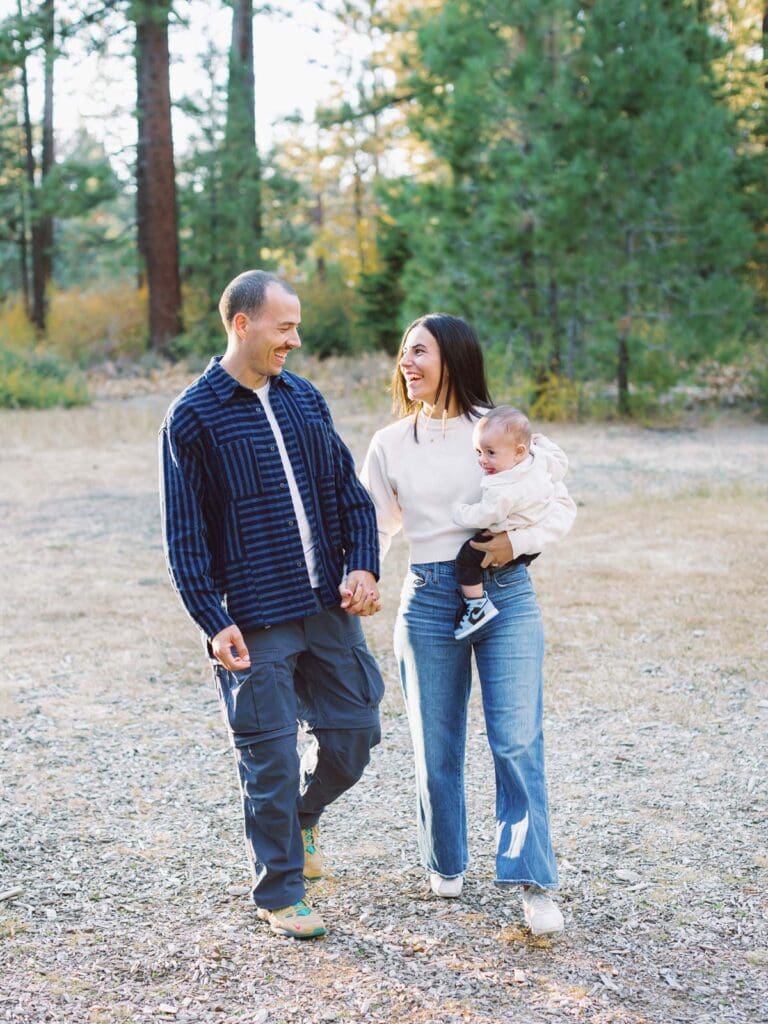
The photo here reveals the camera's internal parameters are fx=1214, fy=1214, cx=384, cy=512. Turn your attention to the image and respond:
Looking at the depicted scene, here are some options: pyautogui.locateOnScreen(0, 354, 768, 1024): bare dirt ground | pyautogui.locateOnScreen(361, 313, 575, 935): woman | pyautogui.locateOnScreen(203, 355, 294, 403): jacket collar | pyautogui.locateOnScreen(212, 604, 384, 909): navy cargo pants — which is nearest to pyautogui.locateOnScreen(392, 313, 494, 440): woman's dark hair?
pyautogui.locateOnScreen(361, 313, 575, 935): woman

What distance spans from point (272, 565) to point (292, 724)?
0.40 metres

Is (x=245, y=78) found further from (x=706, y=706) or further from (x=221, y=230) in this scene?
(x=706, y=706)

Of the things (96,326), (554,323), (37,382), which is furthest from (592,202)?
(96,326)

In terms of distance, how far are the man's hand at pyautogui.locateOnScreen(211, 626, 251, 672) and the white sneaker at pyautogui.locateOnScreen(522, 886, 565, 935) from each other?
37.0 inches

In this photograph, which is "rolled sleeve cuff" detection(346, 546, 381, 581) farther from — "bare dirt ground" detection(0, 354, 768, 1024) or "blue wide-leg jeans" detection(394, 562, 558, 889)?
"bare dirt ground" detection(0, 354, 768, 1024)

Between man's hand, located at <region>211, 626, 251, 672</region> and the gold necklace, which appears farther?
the gold necklace

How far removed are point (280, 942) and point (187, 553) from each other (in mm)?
1050

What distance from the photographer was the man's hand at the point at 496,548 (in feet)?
9.79

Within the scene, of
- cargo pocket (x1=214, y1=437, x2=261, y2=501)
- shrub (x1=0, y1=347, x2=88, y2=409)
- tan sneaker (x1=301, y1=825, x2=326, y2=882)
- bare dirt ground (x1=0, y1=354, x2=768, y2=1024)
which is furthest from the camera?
shrub (x1=0, y1=347, x2=88, y2=409)

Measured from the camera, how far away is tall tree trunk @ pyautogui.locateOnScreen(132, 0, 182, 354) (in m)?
20.3

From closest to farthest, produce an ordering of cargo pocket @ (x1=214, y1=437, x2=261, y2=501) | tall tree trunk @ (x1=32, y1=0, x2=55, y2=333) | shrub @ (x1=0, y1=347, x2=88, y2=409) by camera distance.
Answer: cargo pocket @ (x1=214, y1=437, x2=261, y2=501), shrub @ (x1=0, y1=347, x2=88, y2=409), tall tree trunk @ (x1=32, y1=0, x2=55, y2=333)

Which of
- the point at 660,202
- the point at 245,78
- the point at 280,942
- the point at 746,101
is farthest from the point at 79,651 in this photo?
the point at 245,78

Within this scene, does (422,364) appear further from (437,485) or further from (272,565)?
(272,565)

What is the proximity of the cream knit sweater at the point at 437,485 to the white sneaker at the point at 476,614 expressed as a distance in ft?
0.48
